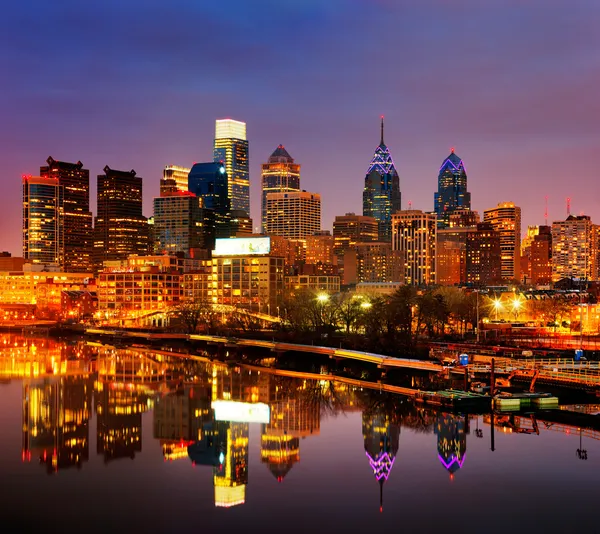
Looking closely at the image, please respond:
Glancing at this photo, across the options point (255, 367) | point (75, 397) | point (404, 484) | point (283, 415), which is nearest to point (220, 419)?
point (283, 415)

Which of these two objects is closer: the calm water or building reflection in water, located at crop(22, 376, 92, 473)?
the calm water

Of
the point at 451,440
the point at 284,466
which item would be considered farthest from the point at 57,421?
the point at 451,440

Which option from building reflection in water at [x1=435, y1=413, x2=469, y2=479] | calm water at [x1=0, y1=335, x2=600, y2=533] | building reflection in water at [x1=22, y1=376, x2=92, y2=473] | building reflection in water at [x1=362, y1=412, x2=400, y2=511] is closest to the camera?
calm water at [x1=0, y1=335, x2=600, y2=533]

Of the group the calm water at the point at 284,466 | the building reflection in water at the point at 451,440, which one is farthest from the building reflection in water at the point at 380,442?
the building reflection in water at the point at 451,440

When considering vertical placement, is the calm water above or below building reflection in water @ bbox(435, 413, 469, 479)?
below

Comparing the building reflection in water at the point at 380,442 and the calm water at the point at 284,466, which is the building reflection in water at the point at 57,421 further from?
the building reflection in water at the point at 380,442

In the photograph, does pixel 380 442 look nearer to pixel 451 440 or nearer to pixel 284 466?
pixel 451 440

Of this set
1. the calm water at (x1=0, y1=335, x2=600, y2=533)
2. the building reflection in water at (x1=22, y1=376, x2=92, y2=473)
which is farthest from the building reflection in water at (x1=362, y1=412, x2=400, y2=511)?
the building reflection in water at (x1=22, y1=376, x2=92, y2=473)

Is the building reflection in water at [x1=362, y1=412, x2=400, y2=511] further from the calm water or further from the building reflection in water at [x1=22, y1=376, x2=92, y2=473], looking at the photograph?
the building reflection in water at [x1=22, y1=376, x2=92, y2=473]
